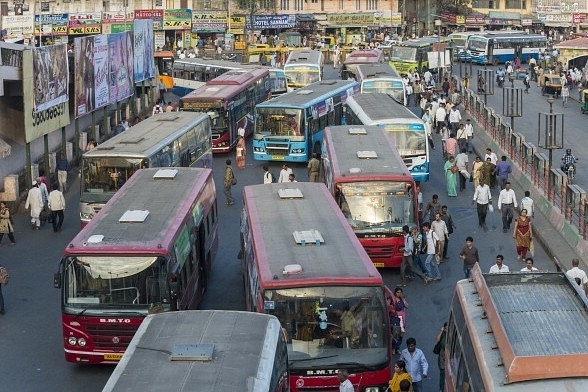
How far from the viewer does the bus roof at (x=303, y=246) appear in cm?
1505

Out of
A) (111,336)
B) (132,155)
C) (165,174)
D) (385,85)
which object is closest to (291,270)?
(111,336)

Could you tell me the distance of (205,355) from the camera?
11.6 meters

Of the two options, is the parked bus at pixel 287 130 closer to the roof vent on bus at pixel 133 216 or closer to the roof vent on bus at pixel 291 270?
the roof vent on bus at pixel 133 216

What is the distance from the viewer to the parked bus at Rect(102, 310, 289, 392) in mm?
11188

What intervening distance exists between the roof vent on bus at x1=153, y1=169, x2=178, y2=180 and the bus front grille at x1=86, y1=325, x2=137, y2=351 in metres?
5.61

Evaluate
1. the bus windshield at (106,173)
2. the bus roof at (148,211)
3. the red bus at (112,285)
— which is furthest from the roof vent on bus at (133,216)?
the bus windshield at (106,173)

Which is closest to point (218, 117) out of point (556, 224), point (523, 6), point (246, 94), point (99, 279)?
point (246, 94)

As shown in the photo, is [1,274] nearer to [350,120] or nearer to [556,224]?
[556,224]

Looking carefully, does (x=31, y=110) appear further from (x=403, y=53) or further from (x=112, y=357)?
(x=403, y=53)

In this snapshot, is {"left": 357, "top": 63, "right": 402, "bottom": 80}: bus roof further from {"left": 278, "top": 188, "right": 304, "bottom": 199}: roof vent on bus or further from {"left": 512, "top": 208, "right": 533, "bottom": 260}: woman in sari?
{"left": 278, "top": 188, "right": 304, "bottom": 199}: roof vent on bus

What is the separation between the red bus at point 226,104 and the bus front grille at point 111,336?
21.5 metres

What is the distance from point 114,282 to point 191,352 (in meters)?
5.51

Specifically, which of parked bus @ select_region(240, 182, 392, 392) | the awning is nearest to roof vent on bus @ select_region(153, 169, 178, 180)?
parked bus @ select_region(240, 182, 392, 392)

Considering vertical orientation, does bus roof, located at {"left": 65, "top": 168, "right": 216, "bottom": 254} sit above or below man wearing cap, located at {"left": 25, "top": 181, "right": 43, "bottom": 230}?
above
